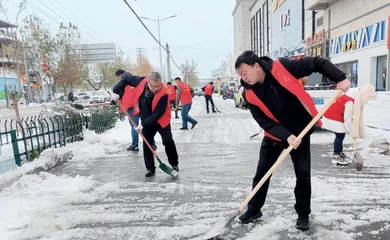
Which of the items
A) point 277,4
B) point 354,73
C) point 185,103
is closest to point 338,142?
point 185,103

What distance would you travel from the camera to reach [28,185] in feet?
13.9

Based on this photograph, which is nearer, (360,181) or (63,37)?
(360,181)

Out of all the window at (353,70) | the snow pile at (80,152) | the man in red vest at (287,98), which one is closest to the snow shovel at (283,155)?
the man in red vest at (287,98)

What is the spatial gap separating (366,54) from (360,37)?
1051 mm

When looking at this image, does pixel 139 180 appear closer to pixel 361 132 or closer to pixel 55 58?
pixel 361 132

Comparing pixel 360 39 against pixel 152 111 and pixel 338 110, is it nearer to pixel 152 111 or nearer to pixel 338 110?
pixel 338 110

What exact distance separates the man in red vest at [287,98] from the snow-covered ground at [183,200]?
1.72 feet

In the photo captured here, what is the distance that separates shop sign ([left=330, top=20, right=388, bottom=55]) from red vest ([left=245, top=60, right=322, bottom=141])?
12808 mm

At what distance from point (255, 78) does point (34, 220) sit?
262cm

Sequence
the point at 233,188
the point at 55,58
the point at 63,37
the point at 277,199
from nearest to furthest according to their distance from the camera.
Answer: the point at 277,199, the point at 233,188, the point at 55,58, the point at 63,37

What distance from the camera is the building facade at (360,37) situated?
526 inches

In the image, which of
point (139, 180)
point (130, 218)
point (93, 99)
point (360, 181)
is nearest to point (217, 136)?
point (139, 180)

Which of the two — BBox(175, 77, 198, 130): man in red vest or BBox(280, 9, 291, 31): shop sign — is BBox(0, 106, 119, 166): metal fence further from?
BBox(280, 9, 291, 31): shop sign

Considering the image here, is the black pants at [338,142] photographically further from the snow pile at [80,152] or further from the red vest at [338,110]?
the snow pile at [80,152]
